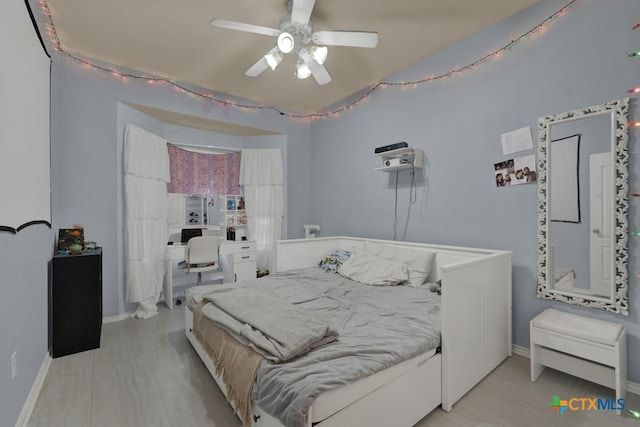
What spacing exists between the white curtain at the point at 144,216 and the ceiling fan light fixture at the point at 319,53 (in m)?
2.23

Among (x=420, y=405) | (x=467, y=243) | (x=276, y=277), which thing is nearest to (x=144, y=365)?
(x=276, y=277)

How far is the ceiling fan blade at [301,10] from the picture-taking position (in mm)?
1821

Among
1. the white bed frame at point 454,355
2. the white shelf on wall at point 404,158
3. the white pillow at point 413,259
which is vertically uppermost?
the white shelf on wall at point 404,158

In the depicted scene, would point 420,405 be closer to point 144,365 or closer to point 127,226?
point 144,365

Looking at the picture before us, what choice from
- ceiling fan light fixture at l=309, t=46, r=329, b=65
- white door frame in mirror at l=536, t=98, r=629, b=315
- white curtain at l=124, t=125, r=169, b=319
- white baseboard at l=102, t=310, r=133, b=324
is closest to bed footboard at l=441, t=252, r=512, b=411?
white door frame in mirror at l=536, t=98, r=629, b=315

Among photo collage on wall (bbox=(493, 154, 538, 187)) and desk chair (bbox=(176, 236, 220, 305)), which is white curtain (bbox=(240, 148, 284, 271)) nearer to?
desk chair (bbox=(176, 236, 220, 305))

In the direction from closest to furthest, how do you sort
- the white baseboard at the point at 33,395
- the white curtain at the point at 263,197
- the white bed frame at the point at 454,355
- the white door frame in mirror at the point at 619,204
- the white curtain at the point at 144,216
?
the white bed frame at the point at 454,355, the white baseboard at the point at 33,395, the white door frame in mirror at the point at 619,204, the white curtain at the point at 144,216, the white curtain at the point at 263,197

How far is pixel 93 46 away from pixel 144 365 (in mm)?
2942

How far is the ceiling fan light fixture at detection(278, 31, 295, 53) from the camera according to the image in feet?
6.61

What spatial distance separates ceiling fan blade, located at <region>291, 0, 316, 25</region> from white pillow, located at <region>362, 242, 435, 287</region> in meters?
2.16

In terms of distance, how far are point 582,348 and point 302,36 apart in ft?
9.29

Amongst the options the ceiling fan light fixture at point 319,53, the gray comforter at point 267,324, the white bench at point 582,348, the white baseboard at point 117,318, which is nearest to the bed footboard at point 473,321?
the white bench at point 582,348

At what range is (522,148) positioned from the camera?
Answer: 88.9 inches

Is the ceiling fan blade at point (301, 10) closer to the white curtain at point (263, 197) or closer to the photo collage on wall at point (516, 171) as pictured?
the photo collage on wall at point (516, 171)
